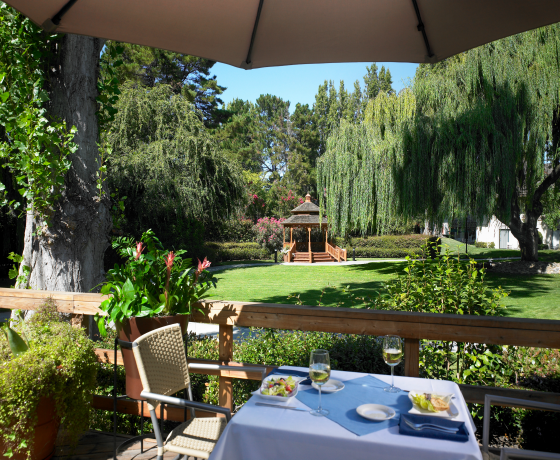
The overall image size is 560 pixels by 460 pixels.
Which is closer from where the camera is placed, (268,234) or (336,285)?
(336,285)

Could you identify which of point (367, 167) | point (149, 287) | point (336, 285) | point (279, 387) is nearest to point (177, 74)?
point (367, 167)

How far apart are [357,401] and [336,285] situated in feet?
35.9

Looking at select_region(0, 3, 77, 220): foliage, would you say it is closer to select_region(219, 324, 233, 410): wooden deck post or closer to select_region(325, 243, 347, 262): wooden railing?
select_region(219, 324, 233, 410): wooden deck post

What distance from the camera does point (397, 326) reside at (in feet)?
6.83

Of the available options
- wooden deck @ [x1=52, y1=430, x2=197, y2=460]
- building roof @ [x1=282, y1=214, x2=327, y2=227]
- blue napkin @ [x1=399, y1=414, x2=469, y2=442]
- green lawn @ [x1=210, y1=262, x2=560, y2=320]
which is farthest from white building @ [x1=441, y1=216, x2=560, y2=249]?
blue napkin @ [x1=399, y1=414, x2=469, y2=442]

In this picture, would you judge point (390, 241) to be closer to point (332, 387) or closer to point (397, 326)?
point (397, 326)

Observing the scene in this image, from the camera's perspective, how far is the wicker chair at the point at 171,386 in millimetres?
1745

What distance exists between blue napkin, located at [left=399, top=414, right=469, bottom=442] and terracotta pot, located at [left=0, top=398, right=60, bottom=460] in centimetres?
188

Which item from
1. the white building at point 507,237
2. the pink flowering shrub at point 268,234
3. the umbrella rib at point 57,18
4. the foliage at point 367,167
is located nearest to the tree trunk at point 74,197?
the umbrella rib at point 57,18

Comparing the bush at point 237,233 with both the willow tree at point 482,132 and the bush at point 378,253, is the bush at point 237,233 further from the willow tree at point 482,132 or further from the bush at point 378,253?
the willow tree at point 482,132

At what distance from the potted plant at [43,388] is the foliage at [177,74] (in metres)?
16.6

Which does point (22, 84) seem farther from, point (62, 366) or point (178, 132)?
point (178, 132)

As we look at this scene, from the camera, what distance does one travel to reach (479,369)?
2.79m

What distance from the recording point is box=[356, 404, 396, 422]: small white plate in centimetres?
136
